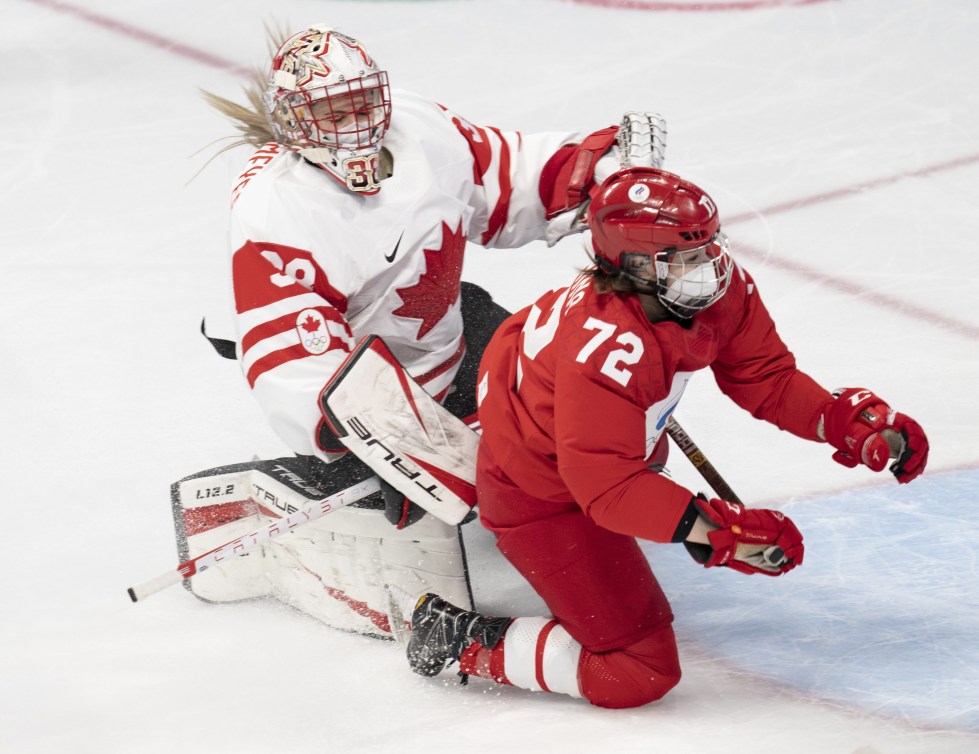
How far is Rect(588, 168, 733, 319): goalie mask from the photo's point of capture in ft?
6.77

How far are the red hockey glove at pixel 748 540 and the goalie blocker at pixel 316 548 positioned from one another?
60 cm

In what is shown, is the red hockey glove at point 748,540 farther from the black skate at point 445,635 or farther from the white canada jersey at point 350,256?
the white canada jersey at point 350,256

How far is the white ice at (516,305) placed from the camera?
2.34m

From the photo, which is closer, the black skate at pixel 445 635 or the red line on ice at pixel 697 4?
the black skate at pixel 445 635

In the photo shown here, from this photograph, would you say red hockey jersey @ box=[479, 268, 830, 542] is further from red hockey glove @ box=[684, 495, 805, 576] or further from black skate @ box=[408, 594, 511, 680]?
black skate @ box=[408, 594, 511, 680]

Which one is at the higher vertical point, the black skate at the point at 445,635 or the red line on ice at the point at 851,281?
the red line on ice at the point at 851,281

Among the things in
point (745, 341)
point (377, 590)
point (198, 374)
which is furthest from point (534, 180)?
point (198, 374)

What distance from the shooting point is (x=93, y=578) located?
2.87 meters

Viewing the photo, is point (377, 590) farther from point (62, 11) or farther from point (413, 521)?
point (62, 11)

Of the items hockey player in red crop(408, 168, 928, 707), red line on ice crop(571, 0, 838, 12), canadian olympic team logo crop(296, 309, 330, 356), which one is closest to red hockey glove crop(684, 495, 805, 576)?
hockey player in red crop(408, 168, 928, 707)

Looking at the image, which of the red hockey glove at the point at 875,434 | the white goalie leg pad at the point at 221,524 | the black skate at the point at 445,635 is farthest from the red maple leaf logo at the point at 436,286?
the red hockey glove at the point at 875,434

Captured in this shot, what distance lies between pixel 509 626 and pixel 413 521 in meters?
0.26

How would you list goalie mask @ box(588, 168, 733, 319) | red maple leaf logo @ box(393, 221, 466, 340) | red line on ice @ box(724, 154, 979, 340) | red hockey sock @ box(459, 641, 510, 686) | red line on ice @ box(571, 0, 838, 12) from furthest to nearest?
red line on ice @ box(571, 0, 838, 12)
red line on ice @ box(724, 154, 979, 340)
red maple leaf logo @ box(393, 221, 466, 340)
red hockey sock @ box(459, 641, 510, 686)
goalie mask @ box(588, 168, 733, 319)

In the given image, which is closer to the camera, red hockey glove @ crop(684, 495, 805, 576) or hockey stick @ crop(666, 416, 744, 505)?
red hockey glove @ crop(684, 495, 805, 576)
